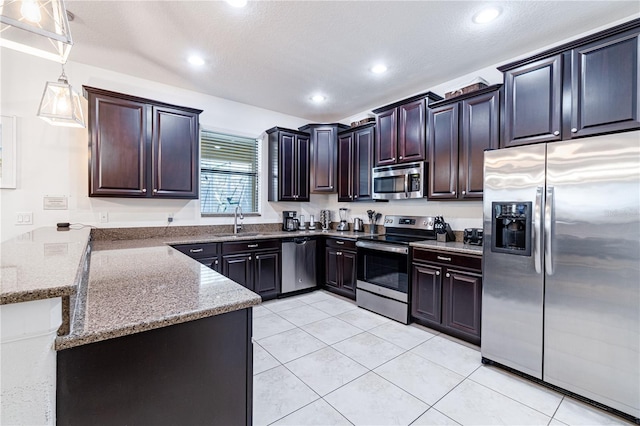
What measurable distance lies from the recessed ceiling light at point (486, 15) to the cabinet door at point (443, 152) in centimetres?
85

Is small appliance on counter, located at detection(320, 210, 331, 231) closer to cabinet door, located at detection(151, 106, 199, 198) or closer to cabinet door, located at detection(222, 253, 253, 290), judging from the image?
cabinet door, located at detection(222, 253, 253, 290)

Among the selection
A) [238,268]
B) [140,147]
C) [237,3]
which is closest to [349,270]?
[238,268]

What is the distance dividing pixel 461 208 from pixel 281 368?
2.54 meters

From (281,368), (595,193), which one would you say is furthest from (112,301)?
(595,193)

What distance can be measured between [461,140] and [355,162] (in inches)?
61.5

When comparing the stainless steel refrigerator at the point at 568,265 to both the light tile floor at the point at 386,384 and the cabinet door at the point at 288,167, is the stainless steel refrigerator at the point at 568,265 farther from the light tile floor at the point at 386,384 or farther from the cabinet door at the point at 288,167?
the cabinet door at the point at 288,167

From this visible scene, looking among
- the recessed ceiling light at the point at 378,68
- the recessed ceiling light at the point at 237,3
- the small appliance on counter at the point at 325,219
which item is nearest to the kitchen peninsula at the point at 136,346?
the recessed ceiling light at the point at 237,3

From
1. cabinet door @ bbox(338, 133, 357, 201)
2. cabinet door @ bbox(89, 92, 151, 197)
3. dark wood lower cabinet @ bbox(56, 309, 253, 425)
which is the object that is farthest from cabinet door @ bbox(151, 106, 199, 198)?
dark wood lower cabinet @ bbox(56, 309, 253, 425)

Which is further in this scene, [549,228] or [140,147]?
[140,147]

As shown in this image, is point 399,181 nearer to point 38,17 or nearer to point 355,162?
point 355,162

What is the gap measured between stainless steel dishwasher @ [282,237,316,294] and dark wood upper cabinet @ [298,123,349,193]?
2.96ft

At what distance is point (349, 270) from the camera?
3977 mm

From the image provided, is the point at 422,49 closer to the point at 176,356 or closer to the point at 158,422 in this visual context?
the point at 176,356

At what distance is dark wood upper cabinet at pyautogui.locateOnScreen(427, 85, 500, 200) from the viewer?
2.82 m
